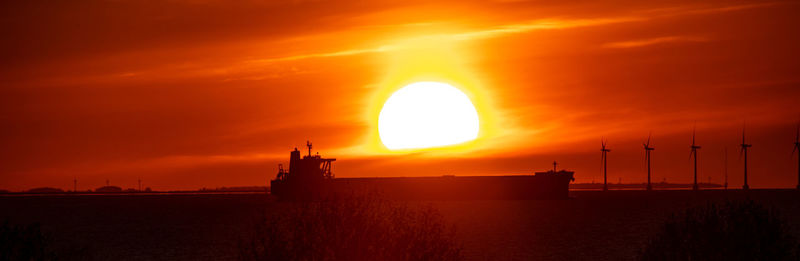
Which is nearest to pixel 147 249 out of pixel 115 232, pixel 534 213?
pixel 115 232

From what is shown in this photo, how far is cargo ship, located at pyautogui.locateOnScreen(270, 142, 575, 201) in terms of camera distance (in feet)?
423

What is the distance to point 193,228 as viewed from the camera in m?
95.2

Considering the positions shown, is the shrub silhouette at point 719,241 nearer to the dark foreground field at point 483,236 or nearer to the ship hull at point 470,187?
the dark foreground field at point 483,236

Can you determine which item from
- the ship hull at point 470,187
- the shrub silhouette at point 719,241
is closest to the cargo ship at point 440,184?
the ship hull at point 470,187

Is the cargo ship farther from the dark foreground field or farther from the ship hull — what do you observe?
the dark foreground field

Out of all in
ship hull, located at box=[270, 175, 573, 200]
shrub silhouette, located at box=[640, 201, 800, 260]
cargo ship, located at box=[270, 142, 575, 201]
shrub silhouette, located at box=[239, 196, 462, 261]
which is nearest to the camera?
shrub silhouette, located at box=[239, 196, 462, 261]

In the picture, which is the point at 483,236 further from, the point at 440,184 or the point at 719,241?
the point at 440,184

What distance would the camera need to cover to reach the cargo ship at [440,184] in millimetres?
129000

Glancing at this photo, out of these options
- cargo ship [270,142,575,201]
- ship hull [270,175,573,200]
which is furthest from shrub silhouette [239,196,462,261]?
ship hull [270,175,573,200]

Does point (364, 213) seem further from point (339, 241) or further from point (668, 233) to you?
point (668, 233)

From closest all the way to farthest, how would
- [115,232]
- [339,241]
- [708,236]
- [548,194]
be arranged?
[339,241]
[708,236]
[115,232]
[548,194]

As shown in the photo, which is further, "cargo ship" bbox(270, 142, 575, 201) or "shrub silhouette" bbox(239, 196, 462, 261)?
"cargo ship" bbox(270, 142, 575, 201)

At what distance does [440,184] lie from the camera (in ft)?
567

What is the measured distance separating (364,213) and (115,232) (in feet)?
220
